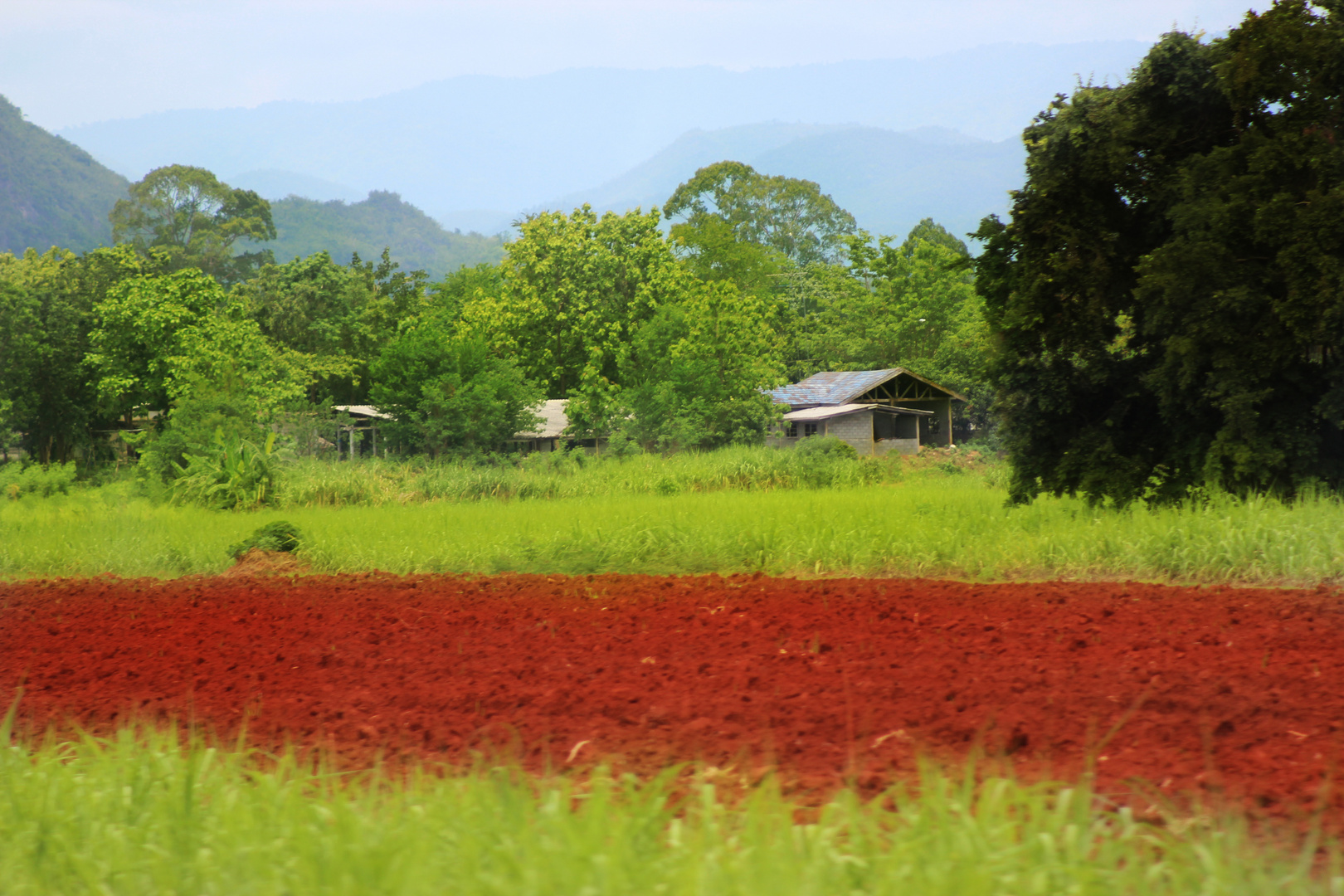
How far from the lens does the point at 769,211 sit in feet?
226

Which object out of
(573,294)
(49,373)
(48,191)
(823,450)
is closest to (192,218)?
(48,191)

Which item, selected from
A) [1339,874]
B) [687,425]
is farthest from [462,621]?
[687,425]

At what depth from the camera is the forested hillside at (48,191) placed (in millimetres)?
68500

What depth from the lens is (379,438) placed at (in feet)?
139

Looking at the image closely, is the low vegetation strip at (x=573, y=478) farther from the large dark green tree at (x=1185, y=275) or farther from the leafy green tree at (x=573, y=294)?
the leafy green tree at (x=573, y=294)

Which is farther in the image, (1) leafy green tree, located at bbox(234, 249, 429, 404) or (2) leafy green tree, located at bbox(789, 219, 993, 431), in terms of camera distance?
(1) leafy green tree, located at bbox(234, 249, 429, 404)

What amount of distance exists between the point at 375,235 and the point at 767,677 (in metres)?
135

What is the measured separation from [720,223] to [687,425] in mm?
24253

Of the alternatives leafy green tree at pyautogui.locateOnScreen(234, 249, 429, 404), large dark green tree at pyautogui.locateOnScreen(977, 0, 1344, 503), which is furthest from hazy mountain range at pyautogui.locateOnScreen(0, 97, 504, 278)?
large dark green tree at pyautogui.locateOnScreen(977, 0, 1344, 503)

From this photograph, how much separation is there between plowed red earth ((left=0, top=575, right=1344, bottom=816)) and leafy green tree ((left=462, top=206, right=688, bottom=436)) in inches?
1394

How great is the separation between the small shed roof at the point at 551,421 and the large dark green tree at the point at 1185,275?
26.7 meters

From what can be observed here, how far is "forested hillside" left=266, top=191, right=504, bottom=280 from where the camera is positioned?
115438 mm

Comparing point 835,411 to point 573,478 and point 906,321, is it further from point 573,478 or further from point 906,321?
point 573,478

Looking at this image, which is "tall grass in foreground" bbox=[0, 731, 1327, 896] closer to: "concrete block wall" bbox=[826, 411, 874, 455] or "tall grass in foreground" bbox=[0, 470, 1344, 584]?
"tall grass in foreground" bbox=[0, 470, 1344, 584]
